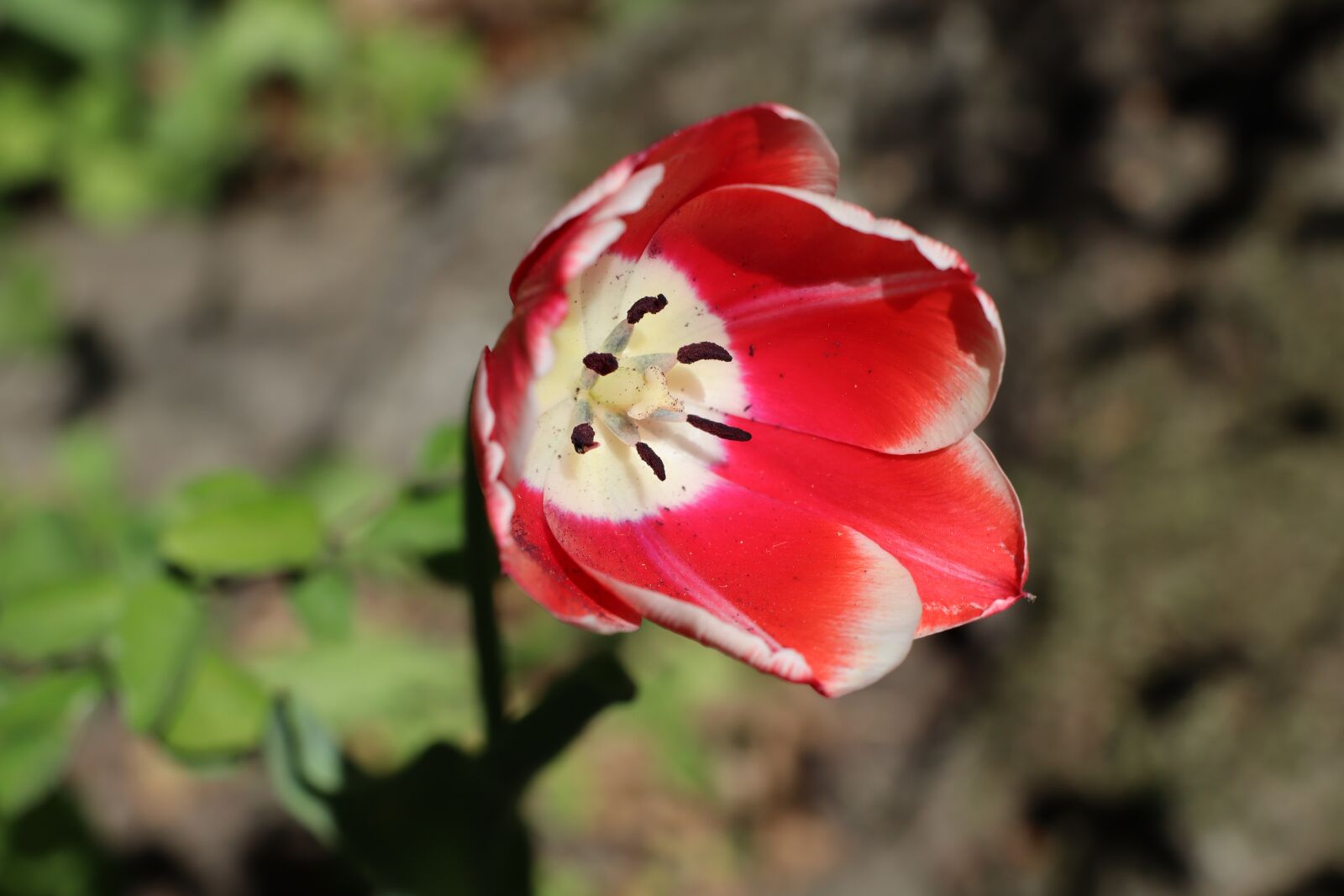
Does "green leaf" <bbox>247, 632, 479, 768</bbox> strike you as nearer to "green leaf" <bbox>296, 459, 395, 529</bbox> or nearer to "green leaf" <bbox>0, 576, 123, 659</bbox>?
"green leaf" <bbox>296, 459, 395, 529</bbox>


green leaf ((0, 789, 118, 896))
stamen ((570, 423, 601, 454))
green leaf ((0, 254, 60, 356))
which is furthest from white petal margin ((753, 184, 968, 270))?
green leaf ((0, 254, 60, 356))

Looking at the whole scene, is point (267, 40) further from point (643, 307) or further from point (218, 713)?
point (643, 307)

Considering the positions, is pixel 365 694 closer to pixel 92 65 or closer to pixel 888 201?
pixel 888 201

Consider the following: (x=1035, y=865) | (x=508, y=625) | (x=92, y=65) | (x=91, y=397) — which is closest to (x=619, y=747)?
(x=508, y=625)

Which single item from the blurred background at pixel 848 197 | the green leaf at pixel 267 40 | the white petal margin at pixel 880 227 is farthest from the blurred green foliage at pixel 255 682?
the green leaf at pixel 267 40

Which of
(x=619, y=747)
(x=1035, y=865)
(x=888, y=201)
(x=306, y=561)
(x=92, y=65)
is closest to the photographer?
(x=306, y=561)

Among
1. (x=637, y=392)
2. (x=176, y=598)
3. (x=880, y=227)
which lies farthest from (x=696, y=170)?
(x=176, y=598)
